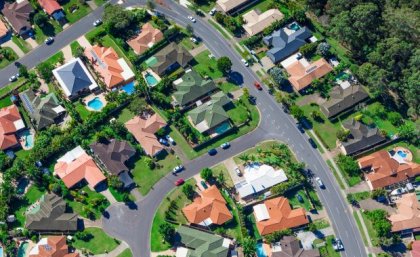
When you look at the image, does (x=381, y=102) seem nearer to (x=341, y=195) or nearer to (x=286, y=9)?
(x=341, y=195)

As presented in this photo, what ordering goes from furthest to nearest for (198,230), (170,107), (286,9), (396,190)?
(286,9) < (170,107) < (396,190) < (198,230)

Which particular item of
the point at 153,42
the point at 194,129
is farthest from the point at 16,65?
the point at 194,129

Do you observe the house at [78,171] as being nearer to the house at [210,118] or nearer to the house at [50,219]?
the house at [50,219]

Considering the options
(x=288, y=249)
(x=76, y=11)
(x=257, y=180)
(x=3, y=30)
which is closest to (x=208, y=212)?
(x=257, y=180)

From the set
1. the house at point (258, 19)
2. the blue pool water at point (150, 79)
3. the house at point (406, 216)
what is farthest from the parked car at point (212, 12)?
the house at point (406, 216)

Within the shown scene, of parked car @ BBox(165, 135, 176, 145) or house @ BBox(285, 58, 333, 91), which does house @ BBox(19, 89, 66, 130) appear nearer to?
parked car @ BBox(165, 135, 176, 145)

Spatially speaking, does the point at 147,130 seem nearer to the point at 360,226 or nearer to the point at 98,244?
the point at 98,244
